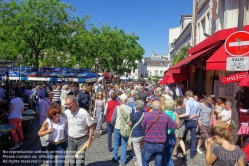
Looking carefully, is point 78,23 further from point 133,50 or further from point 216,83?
point 216,83

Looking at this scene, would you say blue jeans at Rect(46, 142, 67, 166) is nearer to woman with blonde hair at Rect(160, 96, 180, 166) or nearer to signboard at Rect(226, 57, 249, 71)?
woman with blonde hair at Rect(160, 96, 180, 166)

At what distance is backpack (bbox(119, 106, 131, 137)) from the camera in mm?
5703

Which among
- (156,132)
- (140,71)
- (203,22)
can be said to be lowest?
(156,132)

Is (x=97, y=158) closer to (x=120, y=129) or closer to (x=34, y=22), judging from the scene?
(x=120, y=129)

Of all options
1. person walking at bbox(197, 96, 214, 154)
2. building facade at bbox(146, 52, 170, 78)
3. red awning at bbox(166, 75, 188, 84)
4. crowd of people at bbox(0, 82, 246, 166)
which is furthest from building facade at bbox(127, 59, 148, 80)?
crowd of people at bbox(0, 82, 246, 166)

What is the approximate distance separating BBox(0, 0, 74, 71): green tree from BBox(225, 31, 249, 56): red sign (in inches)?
791

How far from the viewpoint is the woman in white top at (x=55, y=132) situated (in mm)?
4344

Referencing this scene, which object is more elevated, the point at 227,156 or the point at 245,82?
the point at 245,82

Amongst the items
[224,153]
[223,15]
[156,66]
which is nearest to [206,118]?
[224,153]

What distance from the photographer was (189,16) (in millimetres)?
33812

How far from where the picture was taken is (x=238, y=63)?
4625 mm

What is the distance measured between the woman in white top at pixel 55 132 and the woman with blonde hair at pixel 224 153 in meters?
2.67

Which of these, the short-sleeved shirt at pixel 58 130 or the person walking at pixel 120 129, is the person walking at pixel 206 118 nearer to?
the person walking at pixel 120 129

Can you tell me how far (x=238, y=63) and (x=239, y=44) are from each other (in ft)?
1.28
